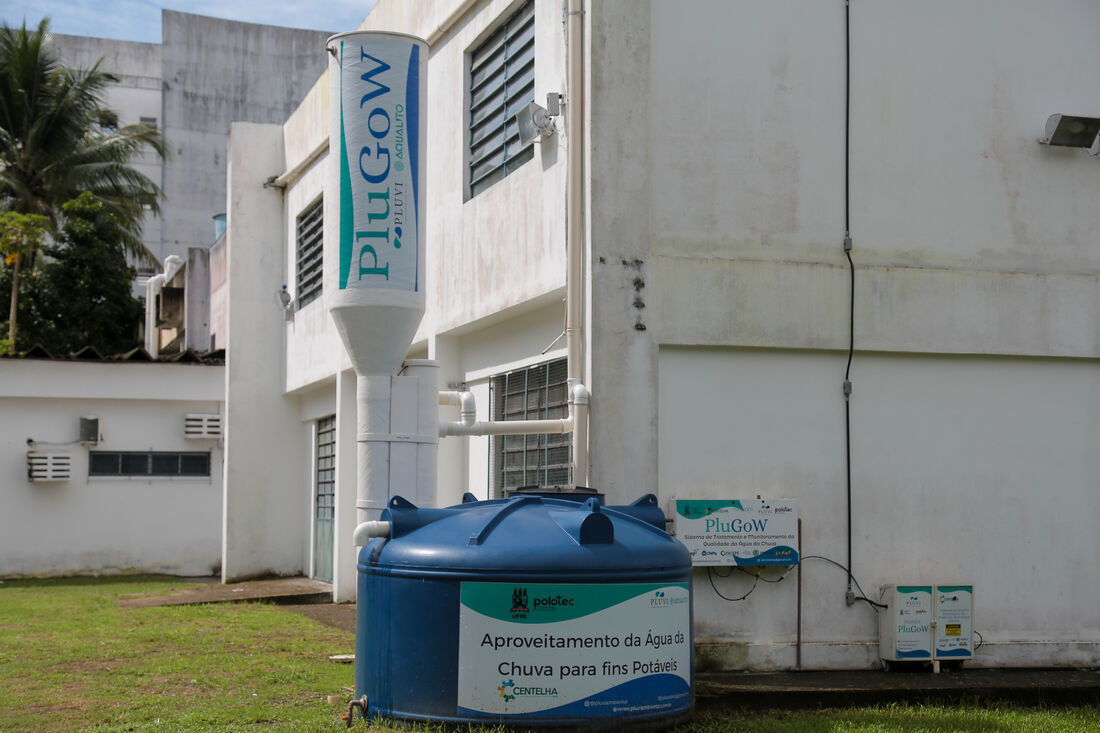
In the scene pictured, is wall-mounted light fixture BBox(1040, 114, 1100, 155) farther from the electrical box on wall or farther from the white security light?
the electrical box on wall

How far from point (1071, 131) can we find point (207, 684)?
830cm

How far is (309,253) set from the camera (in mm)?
18594

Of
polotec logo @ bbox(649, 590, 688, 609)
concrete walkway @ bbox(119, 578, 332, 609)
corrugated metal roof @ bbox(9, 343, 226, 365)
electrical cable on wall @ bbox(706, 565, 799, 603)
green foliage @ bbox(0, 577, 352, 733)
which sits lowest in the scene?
concrete walkway @ bbox(119, 578, 332, 609)

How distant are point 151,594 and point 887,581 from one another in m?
11.8

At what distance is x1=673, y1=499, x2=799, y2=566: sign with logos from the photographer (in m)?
9.45

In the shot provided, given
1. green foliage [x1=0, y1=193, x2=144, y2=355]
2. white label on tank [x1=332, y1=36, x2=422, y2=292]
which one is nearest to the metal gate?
white label on tank [x1=332, y1=36, x2=422, y2=292]

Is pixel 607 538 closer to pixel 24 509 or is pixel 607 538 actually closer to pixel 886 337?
pixel 886 337

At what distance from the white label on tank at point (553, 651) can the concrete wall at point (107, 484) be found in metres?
16.5

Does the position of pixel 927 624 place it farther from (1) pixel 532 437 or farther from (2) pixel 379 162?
(2) pixel 379 162

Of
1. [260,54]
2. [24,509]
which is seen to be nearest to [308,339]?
[24,509]

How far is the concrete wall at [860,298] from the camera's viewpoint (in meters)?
9.59

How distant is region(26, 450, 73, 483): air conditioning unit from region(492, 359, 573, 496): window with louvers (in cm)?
1204

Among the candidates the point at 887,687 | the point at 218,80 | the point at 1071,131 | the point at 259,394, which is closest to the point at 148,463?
the point at 259,394

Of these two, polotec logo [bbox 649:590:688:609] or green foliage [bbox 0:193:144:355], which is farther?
green foliage [bbox 0:193:144:355]
